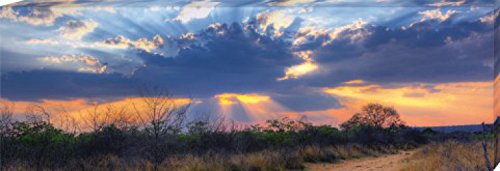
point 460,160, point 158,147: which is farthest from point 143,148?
point 460,160

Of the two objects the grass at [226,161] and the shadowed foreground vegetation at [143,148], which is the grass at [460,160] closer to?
the shadowed foreground vegetation at [143,148]

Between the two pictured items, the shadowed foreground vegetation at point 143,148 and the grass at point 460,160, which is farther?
the shadowed foreground vegetation at point 143,148

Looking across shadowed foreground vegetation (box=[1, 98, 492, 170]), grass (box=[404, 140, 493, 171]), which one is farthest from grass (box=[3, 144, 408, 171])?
grass (box=[404, 140, 493, 171])

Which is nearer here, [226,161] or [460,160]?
[460,160]

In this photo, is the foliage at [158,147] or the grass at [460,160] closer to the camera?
the grass at [460,160]

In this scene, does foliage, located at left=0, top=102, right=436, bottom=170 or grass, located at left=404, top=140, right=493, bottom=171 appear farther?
foliage, located at left=0, top=102, right=436, bottom=170

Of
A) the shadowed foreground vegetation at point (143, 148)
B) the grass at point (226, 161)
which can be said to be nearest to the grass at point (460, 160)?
the shadowed foreground vegetation at point (143, 148)

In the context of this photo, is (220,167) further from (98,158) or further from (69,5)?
(69,5)

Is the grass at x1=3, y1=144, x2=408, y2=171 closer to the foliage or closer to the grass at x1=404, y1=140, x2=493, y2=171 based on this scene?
the foliage

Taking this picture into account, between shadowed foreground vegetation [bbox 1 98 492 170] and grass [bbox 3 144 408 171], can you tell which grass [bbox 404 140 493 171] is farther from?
grass [bbox 3 144 408 171]

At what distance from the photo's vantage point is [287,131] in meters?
17.4

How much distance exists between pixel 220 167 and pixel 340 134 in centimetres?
850

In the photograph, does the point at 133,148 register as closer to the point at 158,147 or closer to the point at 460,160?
the point at 158,147

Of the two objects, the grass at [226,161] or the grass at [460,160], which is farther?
the grass at [226,161]
